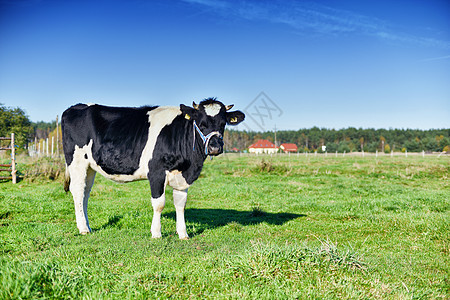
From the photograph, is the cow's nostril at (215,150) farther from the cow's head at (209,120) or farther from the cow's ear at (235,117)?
the cow's ear at (235,117)

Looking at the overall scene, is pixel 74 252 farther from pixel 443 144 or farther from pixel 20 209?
pixel 443 144

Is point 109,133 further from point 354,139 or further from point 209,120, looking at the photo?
point 354,139

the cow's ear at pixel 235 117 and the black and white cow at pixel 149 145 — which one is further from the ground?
the cow's ear at pixel 235 117

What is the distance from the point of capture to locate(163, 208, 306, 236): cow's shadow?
26.1ft

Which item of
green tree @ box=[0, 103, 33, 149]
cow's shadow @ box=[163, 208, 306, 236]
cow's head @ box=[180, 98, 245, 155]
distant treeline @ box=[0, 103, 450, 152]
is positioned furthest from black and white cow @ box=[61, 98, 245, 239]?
distant treeline @ box=[0, 103, 450, 152]

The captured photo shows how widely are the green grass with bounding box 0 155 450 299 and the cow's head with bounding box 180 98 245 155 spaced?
1.74 metres

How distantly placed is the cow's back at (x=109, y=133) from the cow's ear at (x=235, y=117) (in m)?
1.63

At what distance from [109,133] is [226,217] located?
12.7ft

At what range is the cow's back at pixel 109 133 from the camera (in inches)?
257

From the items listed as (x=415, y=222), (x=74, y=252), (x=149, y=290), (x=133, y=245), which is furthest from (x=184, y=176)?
(x=415, y=222)

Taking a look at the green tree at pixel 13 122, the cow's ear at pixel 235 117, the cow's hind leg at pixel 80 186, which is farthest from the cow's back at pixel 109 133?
the green tree at pixel 13 122

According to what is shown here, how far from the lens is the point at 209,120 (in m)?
6.08

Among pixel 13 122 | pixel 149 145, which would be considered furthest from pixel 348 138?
pixel 149 145

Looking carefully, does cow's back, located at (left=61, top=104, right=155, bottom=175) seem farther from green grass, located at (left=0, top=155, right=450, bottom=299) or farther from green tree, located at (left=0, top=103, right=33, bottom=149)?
green tree, located at (left=0, top=103, right=33, bottom=149)
